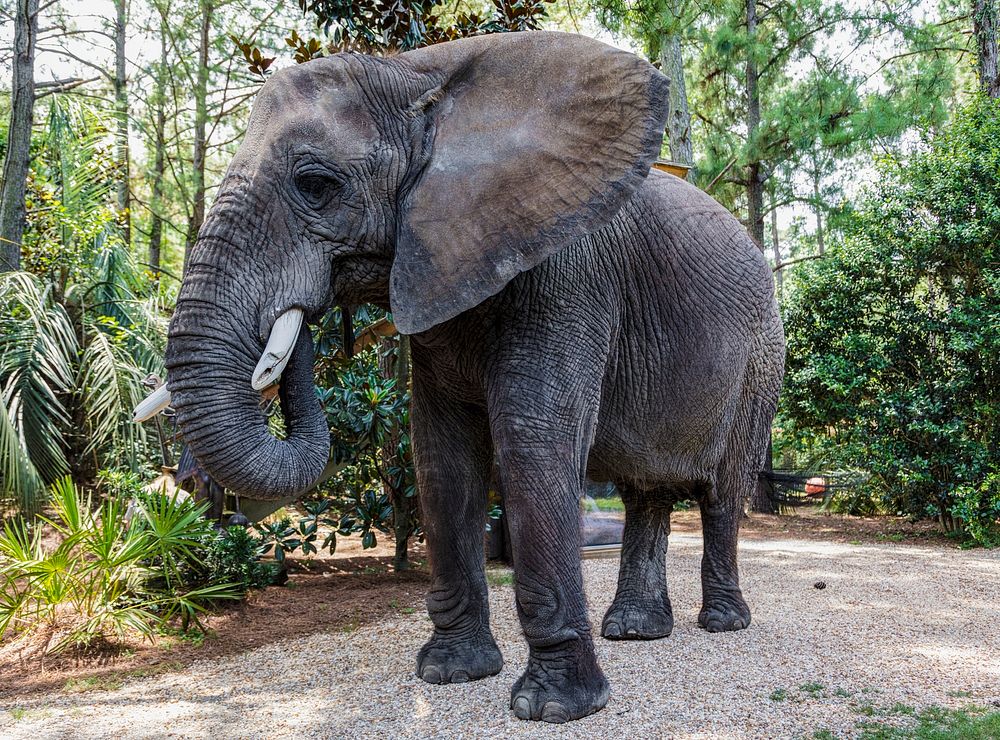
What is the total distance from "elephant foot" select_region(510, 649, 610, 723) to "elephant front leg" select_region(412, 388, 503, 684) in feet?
2.01

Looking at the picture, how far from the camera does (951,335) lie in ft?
32.1

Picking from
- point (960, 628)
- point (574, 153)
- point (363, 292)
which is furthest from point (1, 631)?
point (960, 628)

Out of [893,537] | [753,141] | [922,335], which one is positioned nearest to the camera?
[922,335]

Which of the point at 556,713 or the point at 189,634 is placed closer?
the point at 556,713

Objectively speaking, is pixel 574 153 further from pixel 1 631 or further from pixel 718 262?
pixel 1 631

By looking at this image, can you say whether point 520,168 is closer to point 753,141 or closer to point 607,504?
point 607,504

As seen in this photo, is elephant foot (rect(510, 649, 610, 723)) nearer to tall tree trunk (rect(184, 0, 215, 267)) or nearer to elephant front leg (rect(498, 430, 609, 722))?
elephant front leg (rect(498, 430, 609, 722))

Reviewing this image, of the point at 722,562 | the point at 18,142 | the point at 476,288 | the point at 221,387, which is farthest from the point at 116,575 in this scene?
the point at 18,142

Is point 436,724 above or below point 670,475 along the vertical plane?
below

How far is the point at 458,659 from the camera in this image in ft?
14.0

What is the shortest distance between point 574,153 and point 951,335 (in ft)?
25.9

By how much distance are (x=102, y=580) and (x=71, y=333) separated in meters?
3.54

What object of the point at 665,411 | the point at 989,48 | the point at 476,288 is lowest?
the point at 665,411

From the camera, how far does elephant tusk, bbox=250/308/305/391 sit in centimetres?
311
